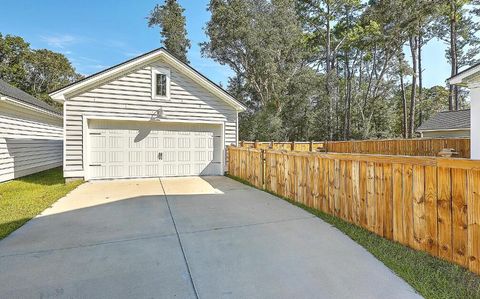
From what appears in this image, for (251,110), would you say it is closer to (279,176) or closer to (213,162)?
(213,162)

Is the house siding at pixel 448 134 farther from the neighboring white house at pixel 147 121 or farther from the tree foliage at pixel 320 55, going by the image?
the neighboring white house at pixel 147 121

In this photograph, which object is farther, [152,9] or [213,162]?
[152,9]

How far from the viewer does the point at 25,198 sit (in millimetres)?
5836

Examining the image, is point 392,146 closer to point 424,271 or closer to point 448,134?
point 448,134

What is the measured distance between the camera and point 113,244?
3.36m

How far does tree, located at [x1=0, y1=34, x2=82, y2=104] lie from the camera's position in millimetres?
26703

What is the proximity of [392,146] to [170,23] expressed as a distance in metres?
22.0

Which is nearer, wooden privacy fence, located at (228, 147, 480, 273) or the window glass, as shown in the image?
wooden privacy fence, located at (228, 147, 480, 273)

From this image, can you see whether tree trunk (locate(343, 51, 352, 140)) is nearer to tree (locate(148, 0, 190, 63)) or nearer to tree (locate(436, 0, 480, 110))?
tree (locate(436, 0, 480, 110))

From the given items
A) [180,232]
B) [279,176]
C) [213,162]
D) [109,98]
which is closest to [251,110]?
[213,162]

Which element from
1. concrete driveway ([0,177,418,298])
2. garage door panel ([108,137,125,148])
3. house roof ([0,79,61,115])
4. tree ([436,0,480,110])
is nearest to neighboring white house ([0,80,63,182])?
house roof ([0,79,61,115])

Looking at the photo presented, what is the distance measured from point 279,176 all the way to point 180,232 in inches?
122

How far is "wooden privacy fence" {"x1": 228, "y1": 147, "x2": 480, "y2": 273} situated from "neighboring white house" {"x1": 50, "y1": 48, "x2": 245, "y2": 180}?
486 centimetres

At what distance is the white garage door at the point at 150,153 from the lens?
328 inches
